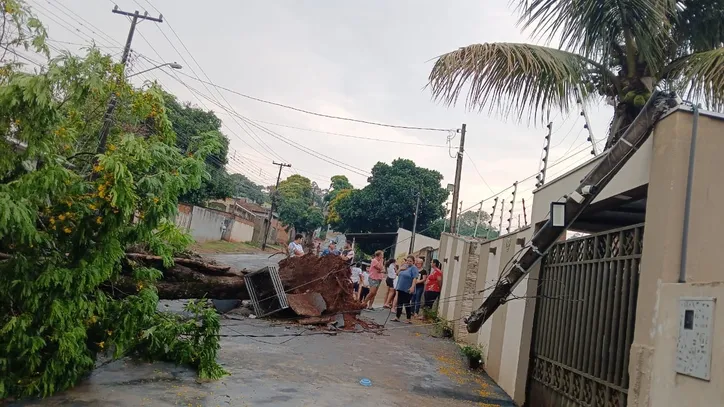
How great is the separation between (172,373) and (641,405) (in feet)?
17.1

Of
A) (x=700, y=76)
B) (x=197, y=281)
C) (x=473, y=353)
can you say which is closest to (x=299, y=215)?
(x=197, y=281)

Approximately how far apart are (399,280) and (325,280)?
2502 mm

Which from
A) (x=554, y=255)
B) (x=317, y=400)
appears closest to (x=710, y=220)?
(x=554, y=255)

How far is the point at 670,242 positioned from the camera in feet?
14.4

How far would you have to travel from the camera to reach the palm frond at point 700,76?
534 cm

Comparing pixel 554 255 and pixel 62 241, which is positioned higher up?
pixel 554 255

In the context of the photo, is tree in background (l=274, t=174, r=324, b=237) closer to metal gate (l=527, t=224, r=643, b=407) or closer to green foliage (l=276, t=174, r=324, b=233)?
green foliage (l=276, t=174, r=324, b=233)

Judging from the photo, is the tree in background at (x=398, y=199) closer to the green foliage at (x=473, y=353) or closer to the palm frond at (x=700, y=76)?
the green foliage at (x=473, y=353)

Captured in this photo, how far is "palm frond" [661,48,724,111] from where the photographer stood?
5336 mm

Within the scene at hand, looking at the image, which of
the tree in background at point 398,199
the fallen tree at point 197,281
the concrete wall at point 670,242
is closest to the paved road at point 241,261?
the fallen tree at point 197,281

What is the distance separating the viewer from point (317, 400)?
6.48 meters

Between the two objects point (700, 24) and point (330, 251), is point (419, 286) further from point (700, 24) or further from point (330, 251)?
point (700, 24)

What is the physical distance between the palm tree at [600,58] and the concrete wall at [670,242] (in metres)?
1.67

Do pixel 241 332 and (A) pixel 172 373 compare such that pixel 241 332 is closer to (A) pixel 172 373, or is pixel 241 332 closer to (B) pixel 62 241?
(A) pixel 172 373
